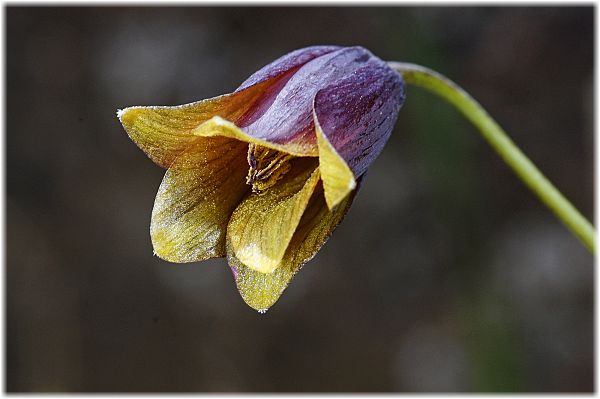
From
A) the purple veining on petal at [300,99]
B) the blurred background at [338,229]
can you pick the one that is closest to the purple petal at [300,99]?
the purple veining on petal at [300,99]

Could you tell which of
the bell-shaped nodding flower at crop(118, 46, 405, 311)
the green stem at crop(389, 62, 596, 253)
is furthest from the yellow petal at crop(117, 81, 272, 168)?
the green stem at crop(389, 62, 596, 253)

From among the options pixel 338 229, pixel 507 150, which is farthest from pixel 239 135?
pixel 338 229

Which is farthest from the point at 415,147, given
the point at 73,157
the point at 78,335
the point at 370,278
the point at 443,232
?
the point at 78,335

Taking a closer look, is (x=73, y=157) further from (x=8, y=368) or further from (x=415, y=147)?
(x=415, y=147)

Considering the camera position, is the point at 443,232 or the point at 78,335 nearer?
the point at 443,232

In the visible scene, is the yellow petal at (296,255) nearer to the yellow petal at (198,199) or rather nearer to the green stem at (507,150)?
the yellow petal at (198,199)

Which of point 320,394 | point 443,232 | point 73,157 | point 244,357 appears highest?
point 73,157
